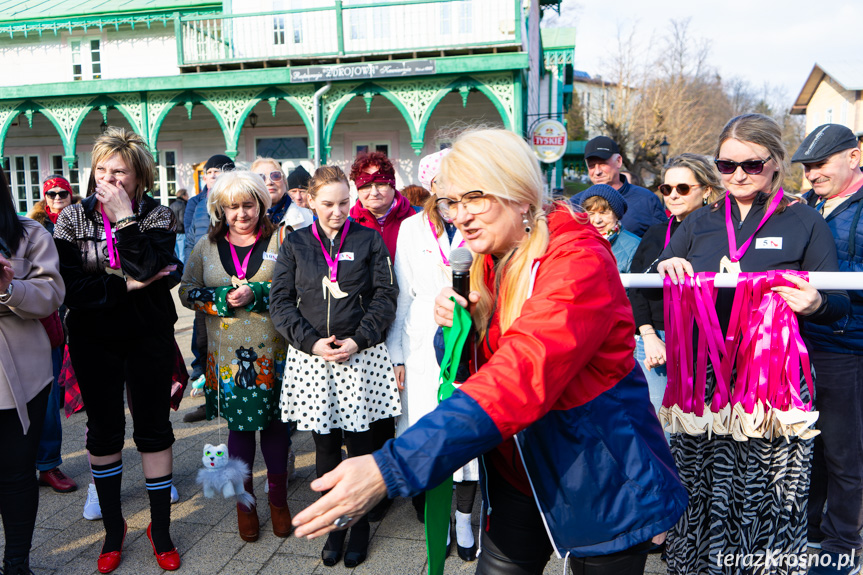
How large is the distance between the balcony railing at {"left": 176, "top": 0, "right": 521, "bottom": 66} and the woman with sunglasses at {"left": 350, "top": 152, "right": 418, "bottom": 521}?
9883 millimetres

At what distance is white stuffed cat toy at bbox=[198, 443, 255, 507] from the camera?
328 centimetres

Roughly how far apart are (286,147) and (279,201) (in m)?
12.0

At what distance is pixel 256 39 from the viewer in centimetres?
1484

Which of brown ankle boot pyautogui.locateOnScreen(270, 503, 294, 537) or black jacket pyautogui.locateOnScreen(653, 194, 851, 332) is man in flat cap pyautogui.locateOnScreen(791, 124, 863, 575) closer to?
Answer: black jacket pyautogui.locateOnScreen(653, 194, 851, 332)

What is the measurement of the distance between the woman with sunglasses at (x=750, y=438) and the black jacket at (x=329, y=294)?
1.58 meters

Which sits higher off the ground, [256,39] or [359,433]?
[256,39]

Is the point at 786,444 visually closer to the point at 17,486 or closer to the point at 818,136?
the point at 818,136

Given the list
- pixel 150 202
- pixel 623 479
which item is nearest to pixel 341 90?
pixel 150 202

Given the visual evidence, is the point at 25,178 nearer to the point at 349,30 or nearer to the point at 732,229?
the point at 349,30

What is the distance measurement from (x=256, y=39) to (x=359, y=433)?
13.9 metres

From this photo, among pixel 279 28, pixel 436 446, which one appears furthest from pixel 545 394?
pixel 279 28

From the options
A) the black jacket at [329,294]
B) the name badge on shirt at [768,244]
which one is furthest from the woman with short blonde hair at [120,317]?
the name badge on shirt at [768,244]

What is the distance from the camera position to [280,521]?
11.5ft

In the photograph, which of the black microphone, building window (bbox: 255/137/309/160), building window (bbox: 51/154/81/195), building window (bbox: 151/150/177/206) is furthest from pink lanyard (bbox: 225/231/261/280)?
building window (bbox: 51/154/81/195)
